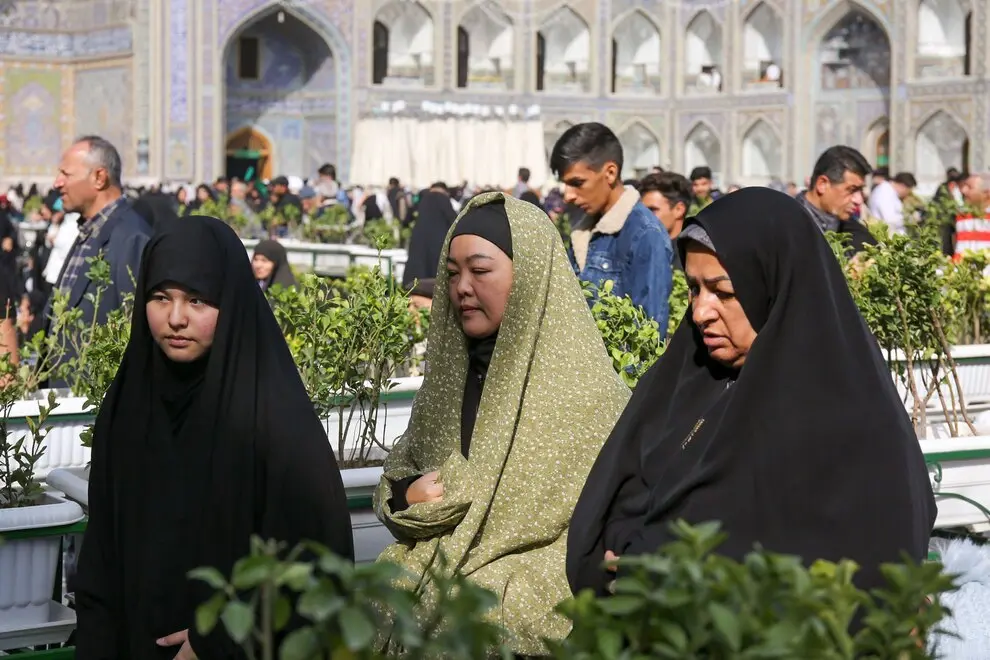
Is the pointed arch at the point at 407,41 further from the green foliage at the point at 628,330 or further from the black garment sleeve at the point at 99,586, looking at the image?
the black garment sleeve at the point at 99,586

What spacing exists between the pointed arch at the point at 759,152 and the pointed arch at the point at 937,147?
247 cm

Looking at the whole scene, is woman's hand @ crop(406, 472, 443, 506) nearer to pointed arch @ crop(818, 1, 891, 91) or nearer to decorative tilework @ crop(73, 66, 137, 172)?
decorative tilework @ crop(73, 66, 137, 172)

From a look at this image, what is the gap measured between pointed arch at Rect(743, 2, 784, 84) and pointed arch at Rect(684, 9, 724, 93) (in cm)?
63

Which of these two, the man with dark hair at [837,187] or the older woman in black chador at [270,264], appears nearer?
the man with dark hair at [837,187]

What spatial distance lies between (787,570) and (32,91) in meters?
22.1

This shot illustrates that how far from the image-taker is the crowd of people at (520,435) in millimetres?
1859

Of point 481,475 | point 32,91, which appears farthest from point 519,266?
point 32,91

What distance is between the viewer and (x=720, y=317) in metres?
1.96

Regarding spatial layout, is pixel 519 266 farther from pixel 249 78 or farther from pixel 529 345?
pixel 249 78

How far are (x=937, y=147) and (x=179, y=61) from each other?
10.3m

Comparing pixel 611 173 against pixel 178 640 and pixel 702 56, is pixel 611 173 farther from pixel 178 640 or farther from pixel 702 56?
pixel 702 56

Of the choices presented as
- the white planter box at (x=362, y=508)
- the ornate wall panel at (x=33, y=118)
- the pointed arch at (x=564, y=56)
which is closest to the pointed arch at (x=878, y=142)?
the pointed arch at (x=564, y=56)

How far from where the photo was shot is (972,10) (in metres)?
19.9

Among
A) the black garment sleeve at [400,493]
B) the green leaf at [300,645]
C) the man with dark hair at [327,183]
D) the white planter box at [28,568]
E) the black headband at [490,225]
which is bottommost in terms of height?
the white planter box at [28,568]
